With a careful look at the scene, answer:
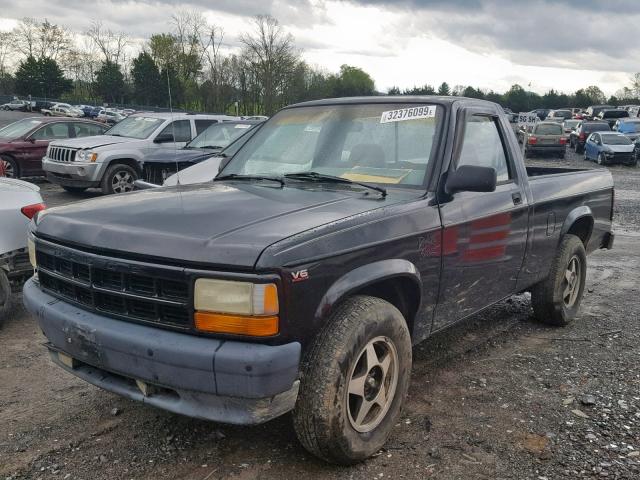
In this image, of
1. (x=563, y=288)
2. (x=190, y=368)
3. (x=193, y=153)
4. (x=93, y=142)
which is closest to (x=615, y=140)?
(x=193, y=153)

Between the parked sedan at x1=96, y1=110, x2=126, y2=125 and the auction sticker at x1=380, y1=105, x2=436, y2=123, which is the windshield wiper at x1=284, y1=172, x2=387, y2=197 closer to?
the auction sticker at x1=380, y1=105, x2=436, y2=123

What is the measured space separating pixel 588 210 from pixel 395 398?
3.15 meters

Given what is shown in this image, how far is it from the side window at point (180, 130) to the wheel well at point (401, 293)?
34.1 feet

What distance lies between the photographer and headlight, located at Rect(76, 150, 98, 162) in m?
12.1

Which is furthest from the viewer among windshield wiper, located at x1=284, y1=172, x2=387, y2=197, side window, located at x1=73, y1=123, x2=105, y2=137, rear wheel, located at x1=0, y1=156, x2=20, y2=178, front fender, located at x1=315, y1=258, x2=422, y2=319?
side window, located at x1=73, y1=123, x2=105, y2=137

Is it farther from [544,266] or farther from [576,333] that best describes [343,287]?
[576,333]

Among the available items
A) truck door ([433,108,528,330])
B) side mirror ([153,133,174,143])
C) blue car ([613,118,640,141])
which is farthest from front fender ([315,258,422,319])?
blue car ([613,118,640,141])

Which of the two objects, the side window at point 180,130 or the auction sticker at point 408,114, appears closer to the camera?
the auction sticker at point 408,114

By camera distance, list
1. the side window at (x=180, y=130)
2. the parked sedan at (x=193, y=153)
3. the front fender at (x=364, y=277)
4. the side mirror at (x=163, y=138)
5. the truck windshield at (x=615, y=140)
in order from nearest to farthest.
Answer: the front fender at (x=364, y=277) → the parked sedan at (x=193, y=153) → the side mirror at (x=163, y=138) → the side window at (x=180, y=130) → the truck windshield at (x=615, y=140)

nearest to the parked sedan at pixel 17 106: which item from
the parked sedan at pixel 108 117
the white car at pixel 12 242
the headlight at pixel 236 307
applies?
the parked sedan at pixel 108 117

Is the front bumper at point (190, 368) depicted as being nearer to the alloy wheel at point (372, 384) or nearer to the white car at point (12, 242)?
the alloy wheel at point (372, 384)

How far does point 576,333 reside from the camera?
5.20 m

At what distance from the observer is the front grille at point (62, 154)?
1229cm

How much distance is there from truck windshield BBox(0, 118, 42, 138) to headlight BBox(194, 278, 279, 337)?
45.2 feet
